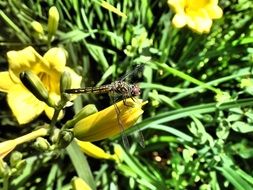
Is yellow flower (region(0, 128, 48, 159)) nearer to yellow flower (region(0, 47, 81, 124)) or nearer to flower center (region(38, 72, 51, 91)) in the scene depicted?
yellow flower (region(0, 47, 81, 124))

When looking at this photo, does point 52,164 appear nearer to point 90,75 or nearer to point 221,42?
point 90,75

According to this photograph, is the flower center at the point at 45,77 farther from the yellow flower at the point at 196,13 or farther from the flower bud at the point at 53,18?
the yellow flower at the point at 196,13

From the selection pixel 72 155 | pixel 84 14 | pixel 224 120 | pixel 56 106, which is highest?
pixel 84 14

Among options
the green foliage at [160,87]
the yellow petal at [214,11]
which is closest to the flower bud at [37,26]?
the green foliage at [160,87]

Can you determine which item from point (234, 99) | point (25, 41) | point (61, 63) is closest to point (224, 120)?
point (234, 99)

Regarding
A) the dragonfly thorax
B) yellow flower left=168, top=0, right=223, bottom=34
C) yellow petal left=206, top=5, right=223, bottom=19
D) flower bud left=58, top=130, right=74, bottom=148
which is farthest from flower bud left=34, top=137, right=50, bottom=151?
yellow petal left=206, top=5, right=223, bottom=19

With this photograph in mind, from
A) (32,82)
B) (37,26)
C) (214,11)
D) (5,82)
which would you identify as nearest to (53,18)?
(37,26)

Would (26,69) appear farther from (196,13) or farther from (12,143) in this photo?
(196,13)
